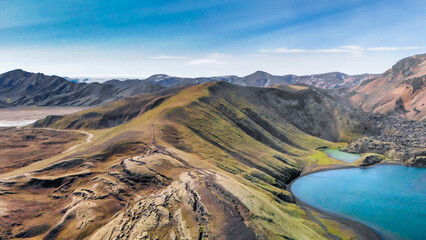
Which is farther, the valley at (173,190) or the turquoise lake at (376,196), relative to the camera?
the turquoise lake at (376,196)

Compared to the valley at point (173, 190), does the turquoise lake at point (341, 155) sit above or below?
below

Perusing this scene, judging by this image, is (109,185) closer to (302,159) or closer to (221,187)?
(221,187)

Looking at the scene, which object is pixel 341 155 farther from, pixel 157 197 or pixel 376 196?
pixel 157 197

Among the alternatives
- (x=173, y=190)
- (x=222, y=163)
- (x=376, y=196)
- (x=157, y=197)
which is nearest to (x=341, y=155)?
(x=376, y=196)

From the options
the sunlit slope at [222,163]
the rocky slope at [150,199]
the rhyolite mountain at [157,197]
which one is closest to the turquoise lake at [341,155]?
the sunlit slope at [222,163]

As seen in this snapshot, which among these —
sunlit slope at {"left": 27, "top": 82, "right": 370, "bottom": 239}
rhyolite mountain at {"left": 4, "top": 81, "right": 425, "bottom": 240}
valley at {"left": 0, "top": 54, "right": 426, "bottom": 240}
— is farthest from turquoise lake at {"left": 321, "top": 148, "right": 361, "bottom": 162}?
rhyolite mountain at {"left": 4, "top": 81, "right": 425, "bottom": 240}

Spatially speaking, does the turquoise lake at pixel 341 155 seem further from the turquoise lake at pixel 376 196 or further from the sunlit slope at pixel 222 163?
the turquoise lake at pixel 376 196
